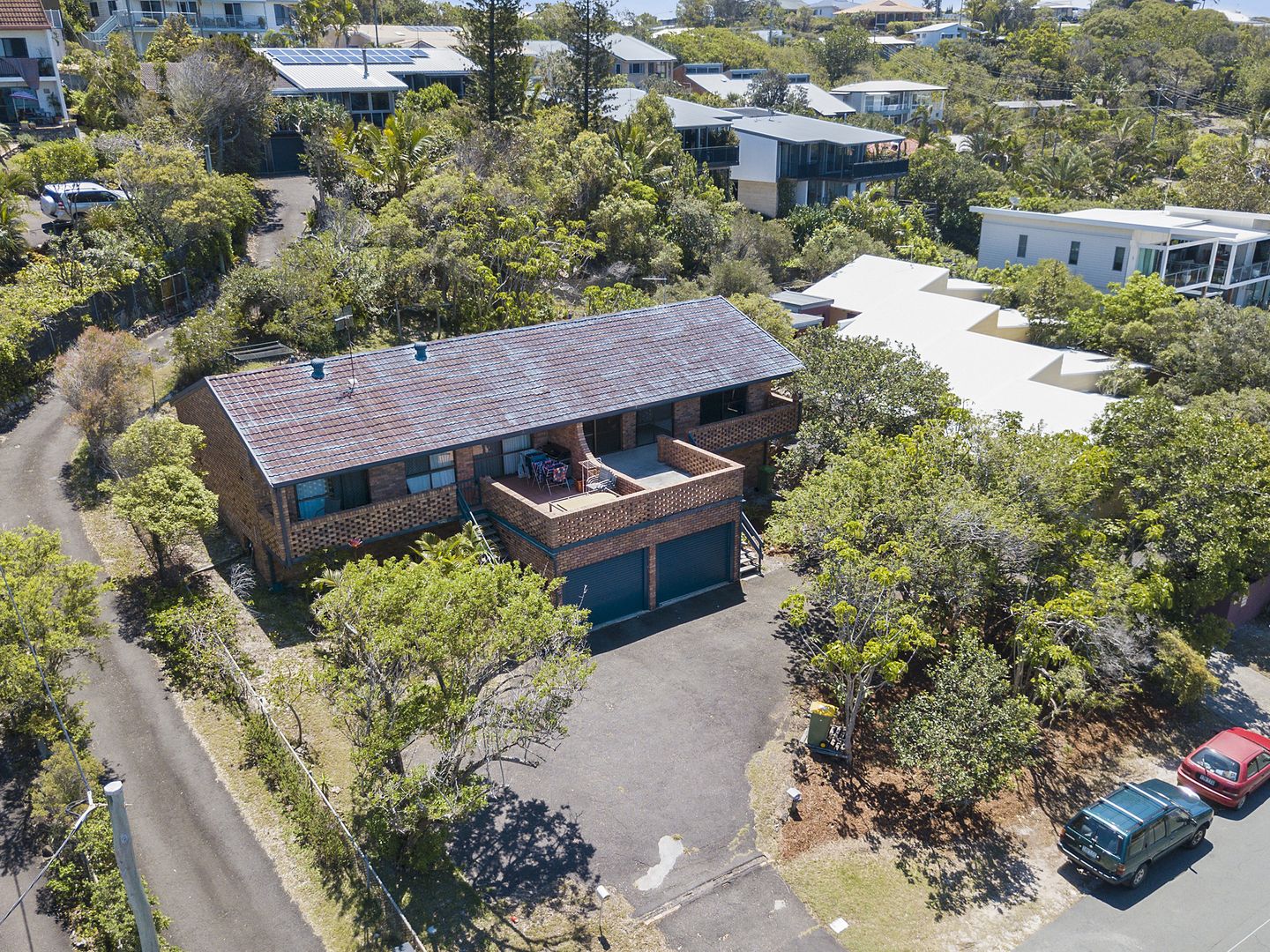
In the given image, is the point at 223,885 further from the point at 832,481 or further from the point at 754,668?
the point at 832,481

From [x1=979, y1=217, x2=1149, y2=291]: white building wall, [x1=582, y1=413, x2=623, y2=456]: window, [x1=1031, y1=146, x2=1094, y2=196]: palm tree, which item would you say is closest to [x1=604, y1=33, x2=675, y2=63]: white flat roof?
[x1=1031, y1=146, x2=1094, y2=196]: palm tree

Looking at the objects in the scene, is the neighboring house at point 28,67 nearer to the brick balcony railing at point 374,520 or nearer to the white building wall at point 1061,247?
the brick balcony railing at point 374,520

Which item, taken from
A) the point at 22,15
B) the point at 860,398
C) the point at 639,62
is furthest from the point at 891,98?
the point at 860,398

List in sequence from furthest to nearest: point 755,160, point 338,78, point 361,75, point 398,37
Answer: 1. point 398,37
2. point 755,160
3. point 361,75
4. point 338,78

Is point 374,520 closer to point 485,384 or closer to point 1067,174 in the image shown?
point 485,384

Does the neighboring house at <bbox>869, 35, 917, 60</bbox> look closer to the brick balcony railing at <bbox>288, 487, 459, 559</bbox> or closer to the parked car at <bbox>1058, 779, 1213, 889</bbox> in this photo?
the brick balcony railing at <bbox>288, 487, 459, 559</bbox>
